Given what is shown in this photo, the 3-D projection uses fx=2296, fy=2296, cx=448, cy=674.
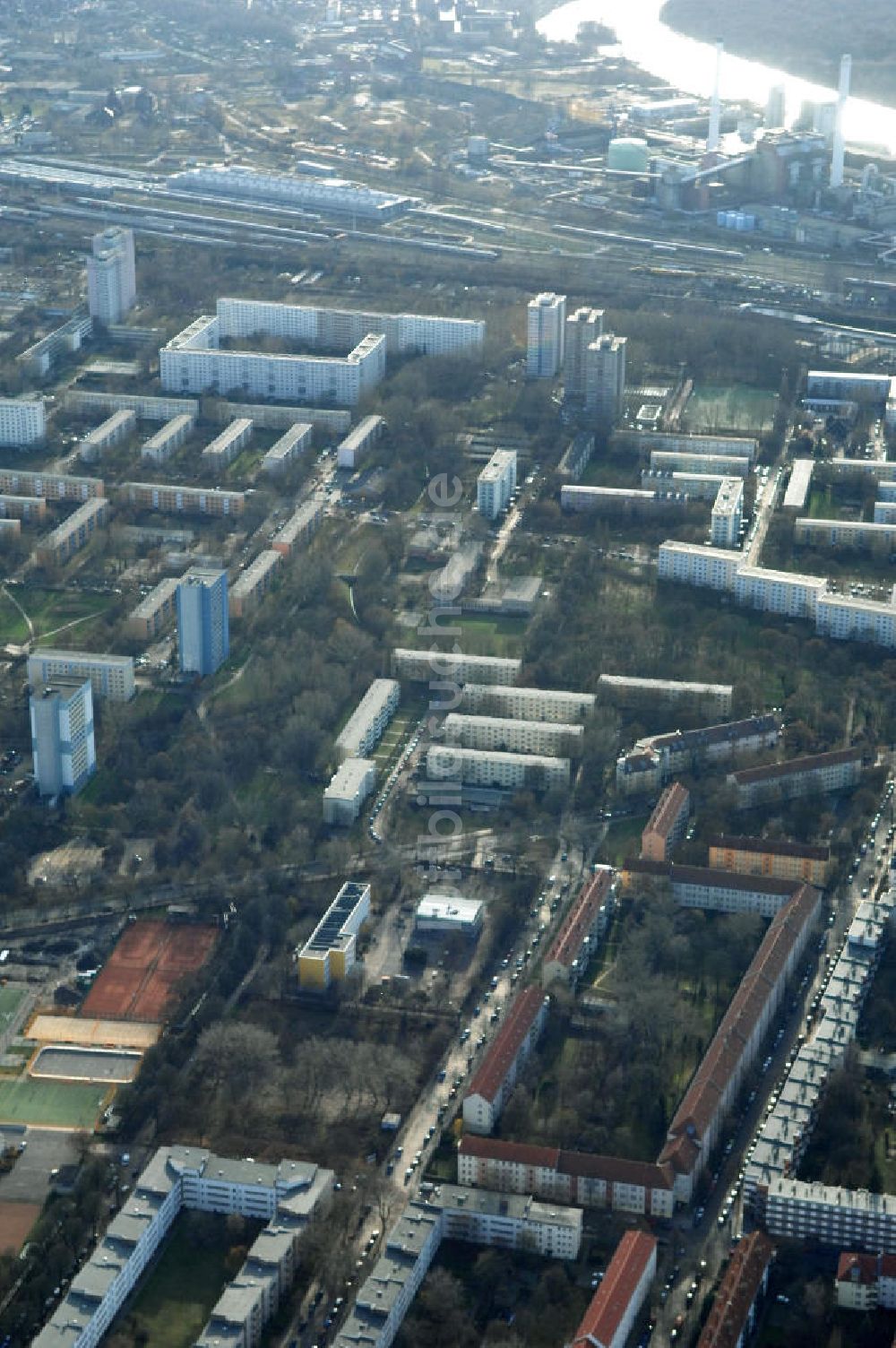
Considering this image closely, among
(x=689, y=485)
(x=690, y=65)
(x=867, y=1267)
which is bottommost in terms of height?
(x=690, y=65)

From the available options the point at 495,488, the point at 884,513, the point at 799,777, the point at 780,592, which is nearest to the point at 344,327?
the point at 495,488

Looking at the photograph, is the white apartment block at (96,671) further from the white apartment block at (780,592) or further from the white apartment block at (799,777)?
the white apartment block at (780,592)

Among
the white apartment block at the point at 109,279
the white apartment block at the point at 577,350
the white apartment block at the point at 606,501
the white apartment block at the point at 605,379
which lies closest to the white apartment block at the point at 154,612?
the white apartment block at the point at 606,501

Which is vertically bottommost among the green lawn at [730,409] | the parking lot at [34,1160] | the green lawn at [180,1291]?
the green lawn at [730,409]

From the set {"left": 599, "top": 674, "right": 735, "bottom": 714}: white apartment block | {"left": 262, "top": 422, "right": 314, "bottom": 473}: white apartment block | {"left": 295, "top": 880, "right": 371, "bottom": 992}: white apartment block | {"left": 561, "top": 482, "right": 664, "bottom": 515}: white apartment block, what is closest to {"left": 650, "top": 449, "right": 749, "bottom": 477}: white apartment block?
{"left": 561, "top": 482, "right": 664, "bottom": 515}: white apartment block

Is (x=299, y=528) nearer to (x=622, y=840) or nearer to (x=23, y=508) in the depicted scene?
(x=23, y=508)

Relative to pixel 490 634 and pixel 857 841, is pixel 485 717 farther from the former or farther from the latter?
pixel 857 841
